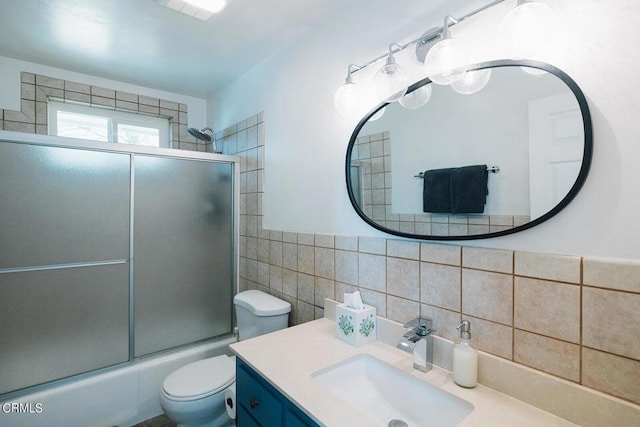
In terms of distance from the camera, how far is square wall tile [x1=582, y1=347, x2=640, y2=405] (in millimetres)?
726

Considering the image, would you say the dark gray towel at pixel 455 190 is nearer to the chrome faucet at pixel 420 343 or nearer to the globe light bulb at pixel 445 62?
the globe light bulb at pixel 445 62

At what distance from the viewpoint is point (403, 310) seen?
123 cm

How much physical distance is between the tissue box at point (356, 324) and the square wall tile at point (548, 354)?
52 cm

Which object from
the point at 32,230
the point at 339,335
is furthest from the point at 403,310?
the point at 32,230

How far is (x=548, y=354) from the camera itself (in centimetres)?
85

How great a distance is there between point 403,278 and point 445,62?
0.79 metres

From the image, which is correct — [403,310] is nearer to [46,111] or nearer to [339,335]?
[339,335]

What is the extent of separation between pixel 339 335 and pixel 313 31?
1.58 m

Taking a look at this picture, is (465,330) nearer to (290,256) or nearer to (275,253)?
(290,256)

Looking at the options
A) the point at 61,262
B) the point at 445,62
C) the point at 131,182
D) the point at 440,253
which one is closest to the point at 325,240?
the point at 440,253

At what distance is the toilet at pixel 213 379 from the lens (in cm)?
149

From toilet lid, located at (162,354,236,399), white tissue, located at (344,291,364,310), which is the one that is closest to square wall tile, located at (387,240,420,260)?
white tissue, located at (344,291,364,310)

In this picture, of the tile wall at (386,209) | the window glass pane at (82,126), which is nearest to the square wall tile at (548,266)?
the tile wall at (386,209)

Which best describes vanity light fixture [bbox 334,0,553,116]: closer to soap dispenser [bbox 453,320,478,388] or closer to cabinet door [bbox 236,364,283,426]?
soap dispenser [bbox 453,320,478,388]
